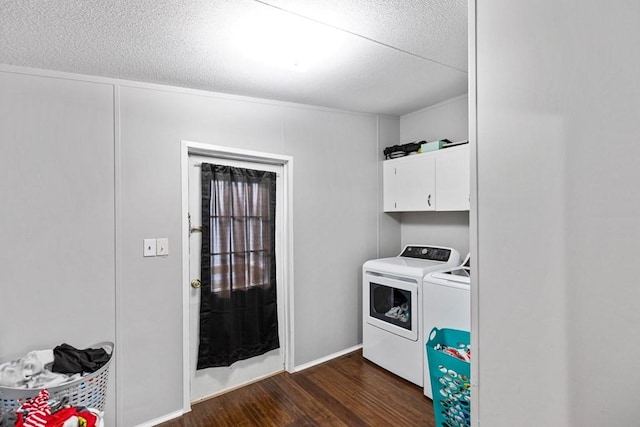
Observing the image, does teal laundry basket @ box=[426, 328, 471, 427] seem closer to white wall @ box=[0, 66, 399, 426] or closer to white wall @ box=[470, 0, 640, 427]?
white wall @ box=[470, 0, 640, 427]

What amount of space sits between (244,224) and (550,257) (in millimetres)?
2319

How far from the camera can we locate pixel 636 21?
2.29 feet

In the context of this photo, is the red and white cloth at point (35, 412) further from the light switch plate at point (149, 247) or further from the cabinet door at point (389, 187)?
the cabinet door at point (389, 187)

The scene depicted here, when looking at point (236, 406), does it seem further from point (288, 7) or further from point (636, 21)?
point (636, 21)

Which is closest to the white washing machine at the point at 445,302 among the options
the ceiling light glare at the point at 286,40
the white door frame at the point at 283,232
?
the white door frame at the point at 283,232

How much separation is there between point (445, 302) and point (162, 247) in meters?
2.21

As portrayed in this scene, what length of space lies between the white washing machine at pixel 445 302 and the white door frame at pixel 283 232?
1214 mm

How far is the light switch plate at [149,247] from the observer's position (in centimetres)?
231

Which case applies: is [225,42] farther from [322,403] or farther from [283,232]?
[322,403]

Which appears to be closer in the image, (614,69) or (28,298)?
(614,69)

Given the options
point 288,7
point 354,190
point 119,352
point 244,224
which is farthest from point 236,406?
point 288,7

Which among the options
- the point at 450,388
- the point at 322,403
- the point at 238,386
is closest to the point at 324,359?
the point at 322,403

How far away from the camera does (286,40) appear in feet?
6.02

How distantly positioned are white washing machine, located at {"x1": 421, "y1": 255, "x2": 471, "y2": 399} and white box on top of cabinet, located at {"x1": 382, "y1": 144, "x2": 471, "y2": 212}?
68 centimetres
